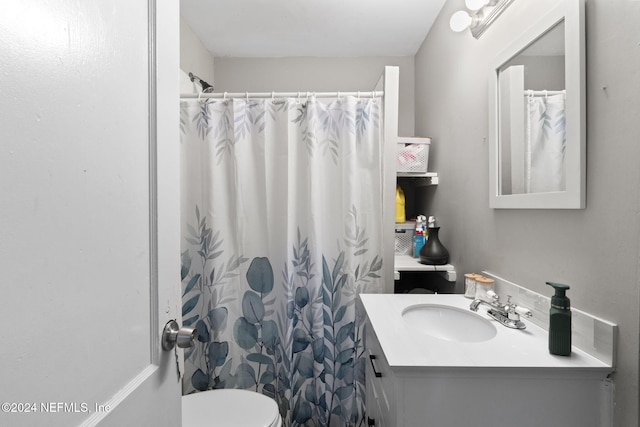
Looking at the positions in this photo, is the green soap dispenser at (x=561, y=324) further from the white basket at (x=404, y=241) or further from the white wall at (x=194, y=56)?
the white wall at (x=194, y=56)

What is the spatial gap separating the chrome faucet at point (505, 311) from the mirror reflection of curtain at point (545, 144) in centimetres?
38

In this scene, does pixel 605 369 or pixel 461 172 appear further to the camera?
pixel 461 172

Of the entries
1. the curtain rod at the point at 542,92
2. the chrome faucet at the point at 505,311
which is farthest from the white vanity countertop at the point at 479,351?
the curtain rod at the point at 542,92

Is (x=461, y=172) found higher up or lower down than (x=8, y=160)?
higher up

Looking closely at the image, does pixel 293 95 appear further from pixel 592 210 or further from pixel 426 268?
pixel 592 210

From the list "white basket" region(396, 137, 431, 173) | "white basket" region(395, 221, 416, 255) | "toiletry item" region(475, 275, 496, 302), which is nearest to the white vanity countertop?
"toiletry item" region(475, 275, 496, 302)

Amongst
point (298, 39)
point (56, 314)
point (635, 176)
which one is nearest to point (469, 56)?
point (635, 176)

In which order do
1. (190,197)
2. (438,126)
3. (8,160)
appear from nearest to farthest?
(8,160) → (190,197) → (438,126)

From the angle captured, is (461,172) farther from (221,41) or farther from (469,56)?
(221,41)

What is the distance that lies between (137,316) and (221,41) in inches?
85.9

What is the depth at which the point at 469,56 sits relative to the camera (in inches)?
54.7

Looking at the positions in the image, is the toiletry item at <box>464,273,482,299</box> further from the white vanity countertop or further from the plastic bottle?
the plastic bottle

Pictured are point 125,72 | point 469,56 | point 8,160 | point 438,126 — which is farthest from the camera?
point 438,126

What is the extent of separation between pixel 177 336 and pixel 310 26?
200 centimetres
